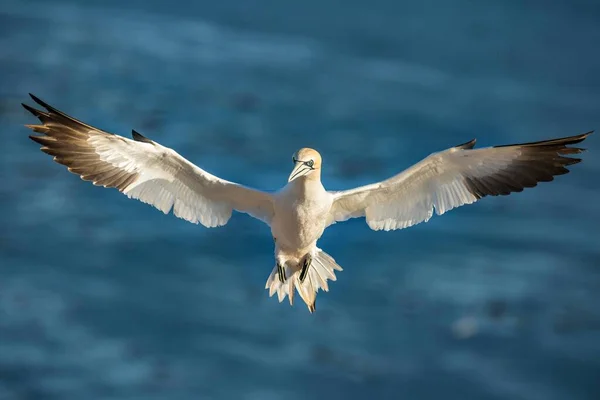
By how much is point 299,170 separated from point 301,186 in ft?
1.05

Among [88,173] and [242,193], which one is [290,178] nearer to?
[242,193]

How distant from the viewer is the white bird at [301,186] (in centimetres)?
1339

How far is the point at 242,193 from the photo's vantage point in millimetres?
14094

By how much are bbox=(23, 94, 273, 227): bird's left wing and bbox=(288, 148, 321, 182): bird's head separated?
0.89 metres

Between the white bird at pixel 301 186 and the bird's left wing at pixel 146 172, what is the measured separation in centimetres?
1

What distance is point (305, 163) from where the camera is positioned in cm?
1312

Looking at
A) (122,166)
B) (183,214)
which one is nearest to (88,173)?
(122,166)

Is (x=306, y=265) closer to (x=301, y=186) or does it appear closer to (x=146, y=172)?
(x=301, y=186)

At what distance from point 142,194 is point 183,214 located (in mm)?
541

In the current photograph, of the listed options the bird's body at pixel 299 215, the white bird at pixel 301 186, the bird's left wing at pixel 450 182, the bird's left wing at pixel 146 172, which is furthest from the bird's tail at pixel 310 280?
the bird's left wing at pixel 146 172

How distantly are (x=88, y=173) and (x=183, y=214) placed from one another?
1269 millimetres

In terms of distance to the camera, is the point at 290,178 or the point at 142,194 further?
the point at 142,194

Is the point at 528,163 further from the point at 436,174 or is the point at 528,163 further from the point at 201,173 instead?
the point at 201,173

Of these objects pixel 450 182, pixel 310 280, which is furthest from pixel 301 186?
pixel 450 182
